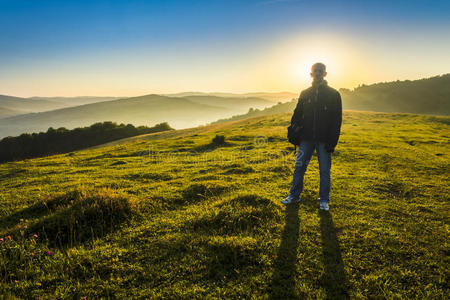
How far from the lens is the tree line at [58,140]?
189 feet

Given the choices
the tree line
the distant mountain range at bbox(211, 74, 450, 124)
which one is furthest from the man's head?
the distant mountain range at bbox(211, 74, 450, 124)

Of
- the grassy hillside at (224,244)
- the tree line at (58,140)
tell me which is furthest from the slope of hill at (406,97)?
the grassy hillside at (224,244)

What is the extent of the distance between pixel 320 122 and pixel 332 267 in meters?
3.85

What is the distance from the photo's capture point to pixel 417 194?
26.1 ft

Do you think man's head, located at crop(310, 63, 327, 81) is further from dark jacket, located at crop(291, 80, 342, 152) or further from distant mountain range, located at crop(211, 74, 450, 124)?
distant mountain range, located at crop(211, 74, 450, 124)

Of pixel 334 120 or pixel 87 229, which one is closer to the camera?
pixel 87 229

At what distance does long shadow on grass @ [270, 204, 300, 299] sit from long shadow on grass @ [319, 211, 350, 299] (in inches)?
22.7

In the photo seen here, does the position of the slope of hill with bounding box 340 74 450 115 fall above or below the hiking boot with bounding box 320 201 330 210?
above

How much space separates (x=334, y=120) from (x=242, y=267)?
4694 millimetres

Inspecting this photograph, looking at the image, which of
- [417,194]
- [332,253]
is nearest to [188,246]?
[332,253]

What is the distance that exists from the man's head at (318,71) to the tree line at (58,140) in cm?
6391

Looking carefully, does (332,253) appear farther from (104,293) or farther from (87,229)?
(87,229)

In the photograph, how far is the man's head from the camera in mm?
6158

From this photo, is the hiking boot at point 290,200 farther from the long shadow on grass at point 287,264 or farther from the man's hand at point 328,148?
the man's hand at point 328,148
